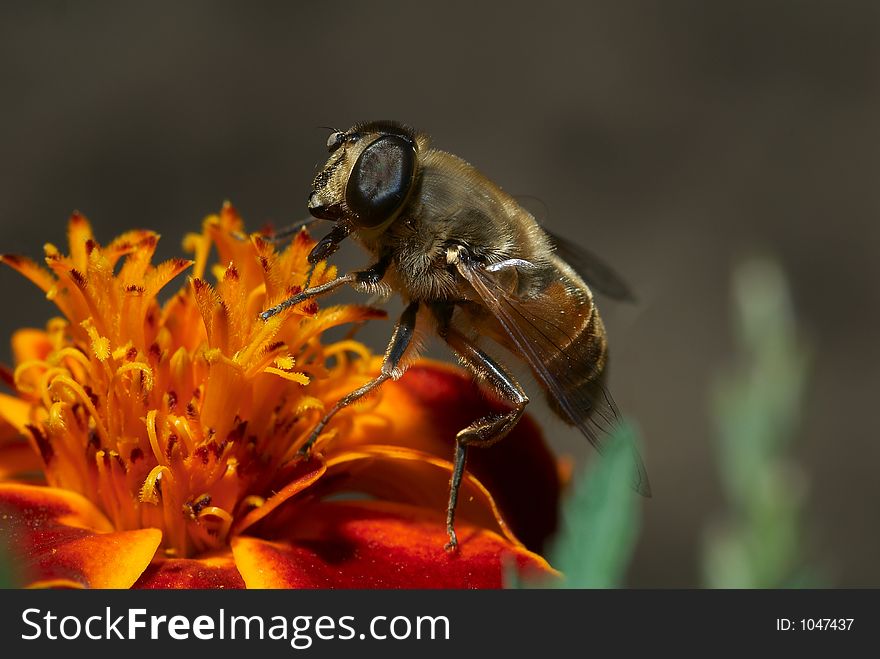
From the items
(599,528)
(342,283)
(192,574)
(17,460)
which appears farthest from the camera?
(17,460)

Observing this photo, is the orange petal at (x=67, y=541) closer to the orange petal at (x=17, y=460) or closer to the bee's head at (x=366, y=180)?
the orange petal at (x=17, y=460)

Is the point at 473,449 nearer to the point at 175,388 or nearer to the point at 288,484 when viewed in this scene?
the point at 288,484

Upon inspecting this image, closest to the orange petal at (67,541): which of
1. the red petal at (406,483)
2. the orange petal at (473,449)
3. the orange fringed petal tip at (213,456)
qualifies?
the orange fringed petal tip at (213,456)

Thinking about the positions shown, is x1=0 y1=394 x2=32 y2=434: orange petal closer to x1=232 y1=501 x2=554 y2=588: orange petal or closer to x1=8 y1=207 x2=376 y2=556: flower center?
x1=8 y1=207 x2=376 y2=556: flower center

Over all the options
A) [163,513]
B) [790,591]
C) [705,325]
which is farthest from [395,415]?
[705,325]

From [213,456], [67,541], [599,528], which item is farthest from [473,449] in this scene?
[599,528]

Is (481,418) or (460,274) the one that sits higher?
(460,274)

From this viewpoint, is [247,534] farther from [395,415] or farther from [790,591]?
[790,591]
